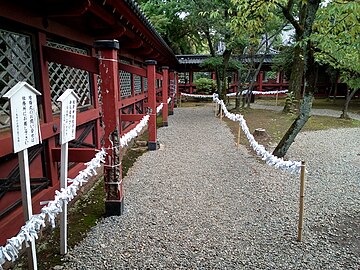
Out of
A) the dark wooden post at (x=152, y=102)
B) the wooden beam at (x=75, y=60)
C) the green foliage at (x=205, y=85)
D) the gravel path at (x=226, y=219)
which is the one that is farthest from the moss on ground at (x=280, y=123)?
the green foliage at (x=205, y=85)

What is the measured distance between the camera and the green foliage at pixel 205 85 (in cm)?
2034

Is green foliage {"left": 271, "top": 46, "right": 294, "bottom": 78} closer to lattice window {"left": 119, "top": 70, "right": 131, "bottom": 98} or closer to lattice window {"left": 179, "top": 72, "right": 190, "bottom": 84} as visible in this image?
lattice window {"left": 179, "top": 72, "right": 190, "bottom": 84}

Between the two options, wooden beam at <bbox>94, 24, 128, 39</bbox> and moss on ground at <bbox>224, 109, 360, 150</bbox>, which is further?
moss on ground at <bbox>224, 109, 360, 150</bbox>

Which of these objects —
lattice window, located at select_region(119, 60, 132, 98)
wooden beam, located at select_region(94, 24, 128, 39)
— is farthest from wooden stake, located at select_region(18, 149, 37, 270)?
lattice window, located at select_region(119, 60, 132, 98)

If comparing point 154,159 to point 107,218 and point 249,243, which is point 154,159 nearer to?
point 107,218

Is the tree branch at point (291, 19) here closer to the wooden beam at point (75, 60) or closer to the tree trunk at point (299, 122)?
the tree trunk at point (299, 122)

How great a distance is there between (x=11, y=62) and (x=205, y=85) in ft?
59.7

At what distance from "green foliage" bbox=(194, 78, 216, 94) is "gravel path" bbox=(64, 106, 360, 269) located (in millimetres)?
14596

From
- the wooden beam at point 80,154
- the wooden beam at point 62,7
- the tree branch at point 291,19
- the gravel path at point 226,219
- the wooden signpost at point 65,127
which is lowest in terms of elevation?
the gravel path at point 226,219

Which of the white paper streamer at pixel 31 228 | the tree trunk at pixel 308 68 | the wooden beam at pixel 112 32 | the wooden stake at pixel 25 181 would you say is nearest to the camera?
the white paper streamer at pixel 31 228

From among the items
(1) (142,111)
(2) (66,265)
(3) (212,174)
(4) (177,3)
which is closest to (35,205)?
(2) (66,265)

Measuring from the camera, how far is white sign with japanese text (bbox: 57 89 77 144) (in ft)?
7.97

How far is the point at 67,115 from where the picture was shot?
8.31 feet

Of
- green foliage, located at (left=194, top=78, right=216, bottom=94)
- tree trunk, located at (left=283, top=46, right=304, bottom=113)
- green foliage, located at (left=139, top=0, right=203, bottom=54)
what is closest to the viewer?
tree trunk, located at (left=283, top=46, right=304, bottom=113)
